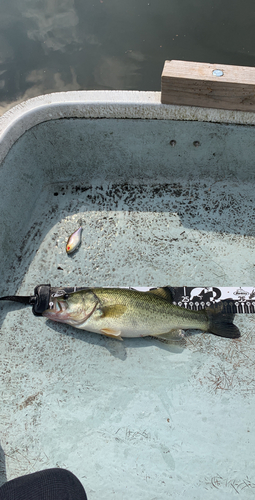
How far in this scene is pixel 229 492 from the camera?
7.87ft

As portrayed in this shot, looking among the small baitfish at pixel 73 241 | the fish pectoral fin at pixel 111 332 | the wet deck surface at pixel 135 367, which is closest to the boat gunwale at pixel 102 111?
the wet deck surface at pixel 135 367

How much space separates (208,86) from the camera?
2.85 meters

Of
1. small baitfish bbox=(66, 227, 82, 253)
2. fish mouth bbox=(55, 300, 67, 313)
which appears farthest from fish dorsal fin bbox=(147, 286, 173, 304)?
small baitfish bbox=(66, 227, 82, 253)

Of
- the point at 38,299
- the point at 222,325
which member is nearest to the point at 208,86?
the point at 222,325

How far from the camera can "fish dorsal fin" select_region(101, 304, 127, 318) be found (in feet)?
9.04

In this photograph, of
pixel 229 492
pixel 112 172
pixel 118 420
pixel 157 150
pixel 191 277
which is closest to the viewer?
pixel 229 492

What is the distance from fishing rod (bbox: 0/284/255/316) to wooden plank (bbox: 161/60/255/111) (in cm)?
184

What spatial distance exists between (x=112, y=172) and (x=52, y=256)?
1264 mm

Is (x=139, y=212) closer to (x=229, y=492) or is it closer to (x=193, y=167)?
(x=193, y=167)

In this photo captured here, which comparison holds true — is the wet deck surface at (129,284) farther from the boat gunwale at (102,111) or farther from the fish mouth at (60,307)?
the fish mouth at (60,307)

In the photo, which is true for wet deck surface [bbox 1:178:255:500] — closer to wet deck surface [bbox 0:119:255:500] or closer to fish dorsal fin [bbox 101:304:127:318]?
wet deck surface [bbox 0:119:255:500]

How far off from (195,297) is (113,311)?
903 millimetres

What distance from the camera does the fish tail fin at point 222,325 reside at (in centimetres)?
277

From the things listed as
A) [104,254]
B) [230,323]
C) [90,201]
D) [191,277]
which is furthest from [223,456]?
[90,201]
